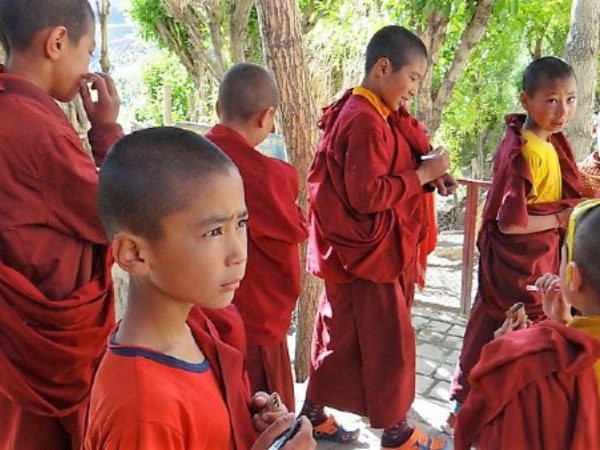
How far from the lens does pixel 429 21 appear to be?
5086mm

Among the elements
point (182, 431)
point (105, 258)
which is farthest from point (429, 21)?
point (182, 431)

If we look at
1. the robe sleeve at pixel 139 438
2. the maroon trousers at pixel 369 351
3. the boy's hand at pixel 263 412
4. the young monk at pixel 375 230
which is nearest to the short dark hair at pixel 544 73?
the young monk at pixel 375 230

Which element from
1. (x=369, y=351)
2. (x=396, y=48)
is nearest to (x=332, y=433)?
(x=369, y=351)

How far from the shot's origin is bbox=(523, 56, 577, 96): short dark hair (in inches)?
108

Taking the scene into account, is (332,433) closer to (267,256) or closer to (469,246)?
(267,256)

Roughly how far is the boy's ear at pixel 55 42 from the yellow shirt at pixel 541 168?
191cm

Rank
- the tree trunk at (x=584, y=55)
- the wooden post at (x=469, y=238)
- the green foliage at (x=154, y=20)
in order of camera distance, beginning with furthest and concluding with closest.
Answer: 1. the green foliage at (x=154, y=20)
2. the tree trunk at (x=584, y=55)
3. the wooden post at (x=469, y=238)

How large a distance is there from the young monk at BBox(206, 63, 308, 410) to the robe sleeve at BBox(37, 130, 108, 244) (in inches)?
27.6

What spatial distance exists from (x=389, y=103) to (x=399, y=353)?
1.06m

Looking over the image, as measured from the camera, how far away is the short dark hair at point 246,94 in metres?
2.44

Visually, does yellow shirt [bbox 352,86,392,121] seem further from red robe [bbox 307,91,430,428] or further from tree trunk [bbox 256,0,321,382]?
tree trunk [bbox 256,0,321,382]

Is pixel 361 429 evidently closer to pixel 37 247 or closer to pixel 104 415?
pixel 37 247

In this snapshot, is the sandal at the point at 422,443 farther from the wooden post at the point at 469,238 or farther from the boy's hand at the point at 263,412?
the wooden post at the point at 469,238

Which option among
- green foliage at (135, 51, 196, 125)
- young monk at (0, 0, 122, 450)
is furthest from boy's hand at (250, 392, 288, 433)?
green foliage at (135, 51, 196, 125)
